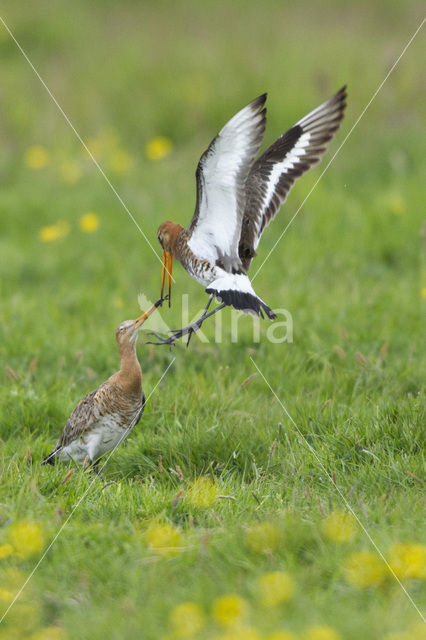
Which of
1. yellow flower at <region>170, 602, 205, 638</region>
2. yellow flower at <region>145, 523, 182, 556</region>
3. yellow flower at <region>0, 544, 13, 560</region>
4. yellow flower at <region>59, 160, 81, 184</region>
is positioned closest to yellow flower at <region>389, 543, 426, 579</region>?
yellow flower at <region>170, 602, 205, 638</region>

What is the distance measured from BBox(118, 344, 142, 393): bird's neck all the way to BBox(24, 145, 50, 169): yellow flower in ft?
20.0

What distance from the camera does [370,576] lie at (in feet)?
10.8

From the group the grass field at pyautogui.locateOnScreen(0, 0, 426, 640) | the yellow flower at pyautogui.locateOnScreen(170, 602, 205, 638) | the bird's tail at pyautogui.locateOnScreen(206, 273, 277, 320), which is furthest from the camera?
the bird's tail at pyautogui.locateOnScreen(206, 273, 277, 320)

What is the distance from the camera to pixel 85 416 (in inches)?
186

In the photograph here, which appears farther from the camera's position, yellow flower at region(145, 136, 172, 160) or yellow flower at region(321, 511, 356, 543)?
yellow flower at region(145, 136, 172, 160)

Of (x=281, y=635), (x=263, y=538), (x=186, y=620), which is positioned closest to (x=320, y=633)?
(x=281, y=635)

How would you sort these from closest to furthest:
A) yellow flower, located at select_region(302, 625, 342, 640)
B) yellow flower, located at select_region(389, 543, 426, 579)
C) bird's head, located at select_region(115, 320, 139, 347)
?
yellow flower, located at select_region(302, 625, 342, 640)
yellow flower, located at select_region(389, 543, 426, 579)
bird's head, located at select_region(115, 320, 139, 347)

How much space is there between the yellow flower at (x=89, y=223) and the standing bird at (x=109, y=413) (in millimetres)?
3499

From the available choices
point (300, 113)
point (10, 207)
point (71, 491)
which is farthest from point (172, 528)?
point (300, 113)

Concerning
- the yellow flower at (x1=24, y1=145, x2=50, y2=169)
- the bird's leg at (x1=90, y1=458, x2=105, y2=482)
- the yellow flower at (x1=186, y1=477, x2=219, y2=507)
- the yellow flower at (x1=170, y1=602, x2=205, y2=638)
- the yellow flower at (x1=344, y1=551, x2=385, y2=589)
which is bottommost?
the bird's leg at (x1=90, y1=458, x2=105, y2=482)

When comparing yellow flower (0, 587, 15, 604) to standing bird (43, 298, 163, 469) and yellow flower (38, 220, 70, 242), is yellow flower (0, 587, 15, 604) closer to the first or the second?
standing bird (43, 298, 163, 469)

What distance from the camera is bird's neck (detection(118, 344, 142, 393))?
4.55 m

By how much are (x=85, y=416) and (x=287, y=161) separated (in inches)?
71.3

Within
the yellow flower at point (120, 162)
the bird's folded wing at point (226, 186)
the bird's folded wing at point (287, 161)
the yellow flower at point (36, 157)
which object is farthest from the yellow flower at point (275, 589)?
the yellow flower at point (36, 157)
